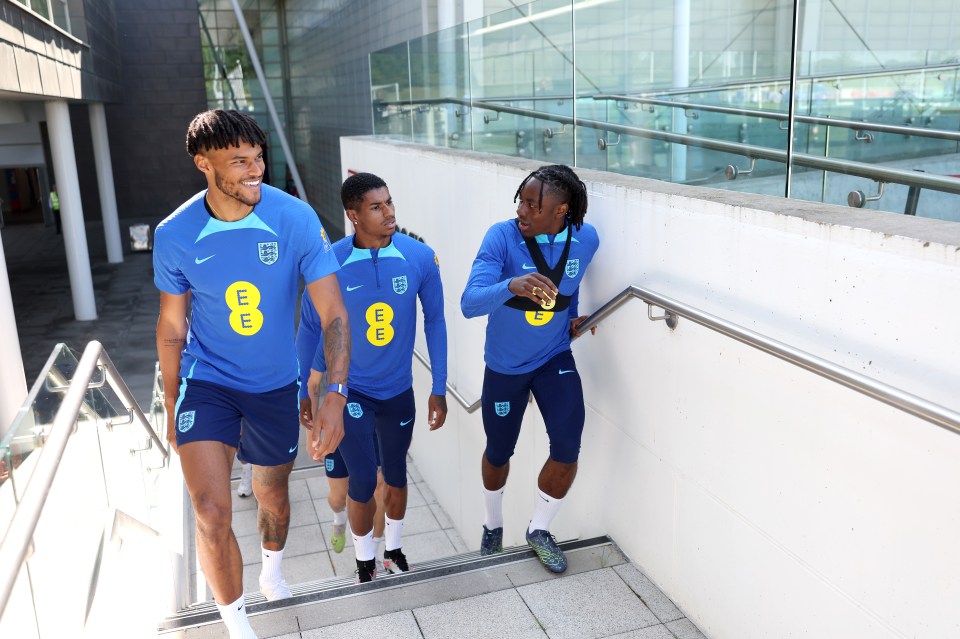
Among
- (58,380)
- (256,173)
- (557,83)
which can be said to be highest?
(557,83)

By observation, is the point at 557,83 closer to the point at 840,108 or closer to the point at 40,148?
the point at 840,108

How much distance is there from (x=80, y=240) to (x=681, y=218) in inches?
543

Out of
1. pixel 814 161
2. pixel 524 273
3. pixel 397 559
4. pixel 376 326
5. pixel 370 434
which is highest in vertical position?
pixel 814 161

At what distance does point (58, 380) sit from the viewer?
3.23 metres

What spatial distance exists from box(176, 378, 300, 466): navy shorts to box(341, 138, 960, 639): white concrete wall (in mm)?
1473

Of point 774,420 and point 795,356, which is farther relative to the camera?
point 774,420

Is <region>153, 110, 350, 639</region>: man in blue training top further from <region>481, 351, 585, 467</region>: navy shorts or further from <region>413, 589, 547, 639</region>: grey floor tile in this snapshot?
<region>481, 351, 585, 467</region>: navy shorts

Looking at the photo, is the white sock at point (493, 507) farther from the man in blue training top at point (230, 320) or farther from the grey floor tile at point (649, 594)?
the man in blue training top at point (230, 320)

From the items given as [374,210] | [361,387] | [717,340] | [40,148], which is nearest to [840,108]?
[717,340]

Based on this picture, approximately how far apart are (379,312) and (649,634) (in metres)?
1.85

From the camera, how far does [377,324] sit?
4.08 meters

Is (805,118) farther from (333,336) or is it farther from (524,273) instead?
(333,336)

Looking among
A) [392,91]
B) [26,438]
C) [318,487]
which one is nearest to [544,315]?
[26,438]

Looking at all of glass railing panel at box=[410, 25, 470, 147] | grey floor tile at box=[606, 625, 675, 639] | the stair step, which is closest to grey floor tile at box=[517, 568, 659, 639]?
grey floor tile at box=[606, 625, 675, 639]
